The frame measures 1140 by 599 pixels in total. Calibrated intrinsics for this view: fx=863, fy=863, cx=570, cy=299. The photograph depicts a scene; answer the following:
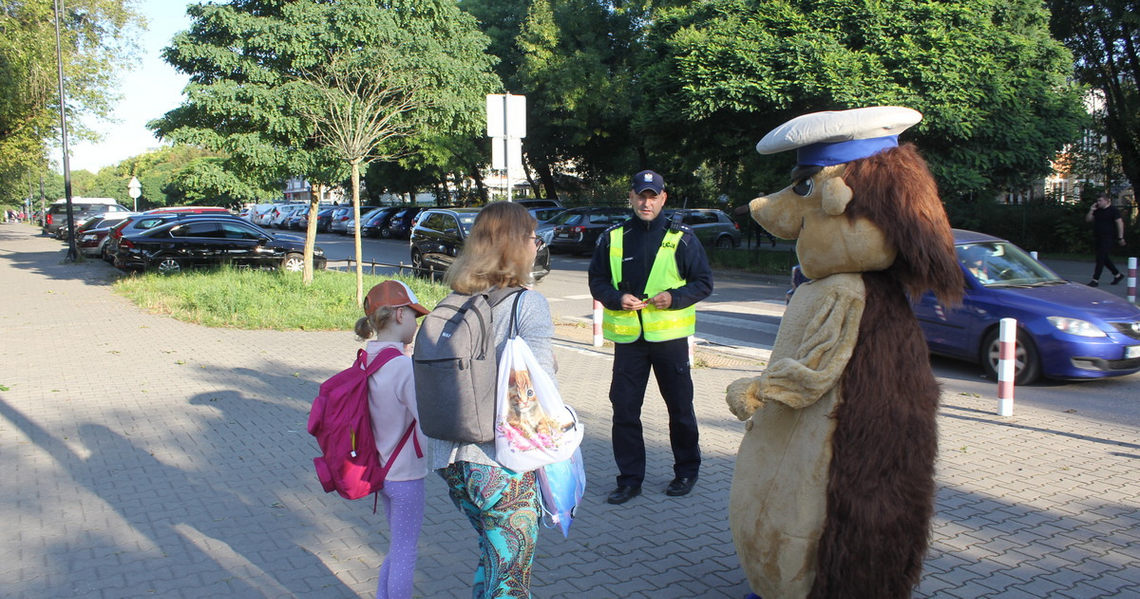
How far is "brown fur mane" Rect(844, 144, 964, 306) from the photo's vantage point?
289 centimetres

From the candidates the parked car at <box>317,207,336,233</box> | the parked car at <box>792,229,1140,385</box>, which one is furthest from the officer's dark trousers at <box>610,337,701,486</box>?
the parked car at <box>317,207,336,233</box>

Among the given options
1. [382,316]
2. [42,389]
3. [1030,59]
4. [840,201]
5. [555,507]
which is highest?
[1030,59]

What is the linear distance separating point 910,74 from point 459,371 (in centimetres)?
1747

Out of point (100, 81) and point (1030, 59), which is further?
point (100, 81)

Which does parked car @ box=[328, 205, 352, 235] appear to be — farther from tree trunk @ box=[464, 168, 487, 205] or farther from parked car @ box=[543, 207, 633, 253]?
parked car @ box=[543, 207, 633, 253]

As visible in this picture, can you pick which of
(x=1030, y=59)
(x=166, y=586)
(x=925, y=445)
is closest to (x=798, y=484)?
(x=925, y=445)

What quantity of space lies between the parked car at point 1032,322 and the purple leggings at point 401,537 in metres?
5.62

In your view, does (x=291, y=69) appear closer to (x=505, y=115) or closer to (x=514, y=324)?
(x=505, y=115)

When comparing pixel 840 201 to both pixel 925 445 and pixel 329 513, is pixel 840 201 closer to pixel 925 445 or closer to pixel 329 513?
pixel 925 445

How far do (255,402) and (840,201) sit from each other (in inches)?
240

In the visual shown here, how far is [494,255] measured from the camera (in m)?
2.86

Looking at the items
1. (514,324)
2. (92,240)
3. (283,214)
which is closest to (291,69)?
(514,324)

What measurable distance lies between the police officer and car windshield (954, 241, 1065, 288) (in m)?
5.39

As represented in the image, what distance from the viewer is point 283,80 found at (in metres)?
14.4
